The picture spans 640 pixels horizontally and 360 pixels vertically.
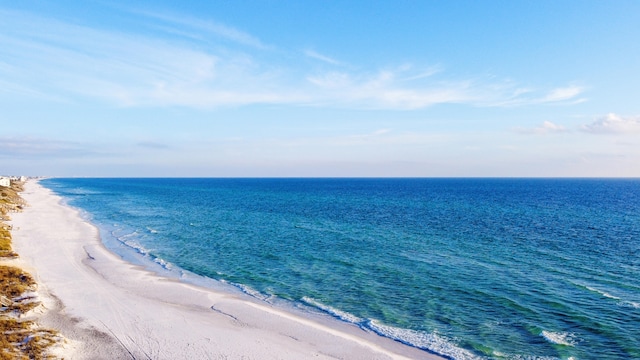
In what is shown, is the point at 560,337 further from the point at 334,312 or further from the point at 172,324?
the point at 172,324

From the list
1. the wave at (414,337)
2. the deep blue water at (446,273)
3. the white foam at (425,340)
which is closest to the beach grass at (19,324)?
the deep blue water at (446,273)

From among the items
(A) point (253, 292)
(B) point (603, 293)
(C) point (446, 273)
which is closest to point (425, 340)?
(C) point (446, 273)

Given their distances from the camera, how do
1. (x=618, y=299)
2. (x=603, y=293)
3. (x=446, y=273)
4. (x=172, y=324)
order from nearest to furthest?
(x=172, y=324) < (x=618, y=299) < (x=603, y=293) < (x=446, y=273)

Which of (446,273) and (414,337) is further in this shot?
(446,273)

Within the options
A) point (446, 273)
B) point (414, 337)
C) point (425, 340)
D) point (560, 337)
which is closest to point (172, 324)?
point (414, 337)

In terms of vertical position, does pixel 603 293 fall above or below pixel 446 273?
above

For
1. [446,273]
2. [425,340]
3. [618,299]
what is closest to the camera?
[425,340]

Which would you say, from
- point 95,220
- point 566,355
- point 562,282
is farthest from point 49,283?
point 95,220

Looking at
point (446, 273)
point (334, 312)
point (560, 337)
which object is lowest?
point (334, 312)
